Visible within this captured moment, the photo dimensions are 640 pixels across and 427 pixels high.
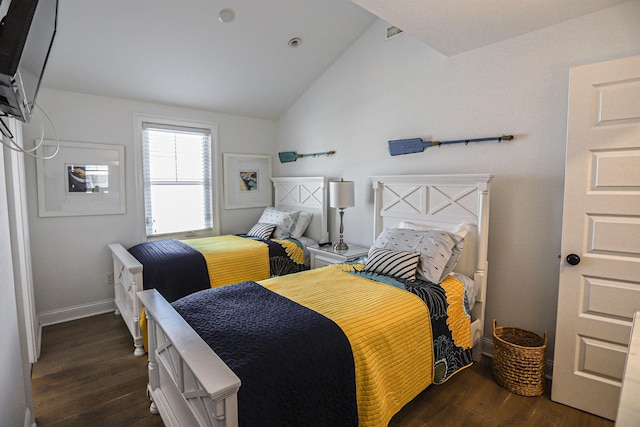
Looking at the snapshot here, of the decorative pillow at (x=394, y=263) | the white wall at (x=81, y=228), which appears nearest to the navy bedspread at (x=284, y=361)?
the decorative pillow at (x=394, y=263)

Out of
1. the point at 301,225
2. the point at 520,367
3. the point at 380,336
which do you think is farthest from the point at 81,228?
the point at 520,367

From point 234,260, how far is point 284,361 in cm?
200

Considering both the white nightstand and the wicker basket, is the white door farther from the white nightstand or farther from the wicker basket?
the white nightstand

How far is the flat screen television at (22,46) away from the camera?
0.72m

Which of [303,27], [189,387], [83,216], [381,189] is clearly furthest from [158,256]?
[303,27]

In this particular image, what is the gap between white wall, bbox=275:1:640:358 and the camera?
7.48 feet

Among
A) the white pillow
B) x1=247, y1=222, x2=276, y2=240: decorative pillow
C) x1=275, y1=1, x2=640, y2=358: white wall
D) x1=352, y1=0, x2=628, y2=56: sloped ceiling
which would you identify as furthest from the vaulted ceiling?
x1=247, y1=222, x2=276, y2=240: decorative pillow

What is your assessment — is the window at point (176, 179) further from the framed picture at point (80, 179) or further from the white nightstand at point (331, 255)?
the white nightstand at point (331, 255)

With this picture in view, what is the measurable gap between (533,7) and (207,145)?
356 cm

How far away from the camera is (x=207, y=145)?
4.31m

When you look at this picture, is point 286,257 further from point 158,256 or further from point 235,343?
point 235,343

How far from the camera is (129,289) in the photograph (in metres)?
2.92

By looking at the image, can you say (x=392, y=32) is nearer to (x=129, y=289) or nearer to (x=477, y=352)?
(x=477, y=352)

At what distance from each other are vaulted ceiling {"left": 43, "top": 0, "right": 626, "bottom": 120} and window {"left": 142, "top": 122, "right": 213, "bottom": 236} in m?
0.38
